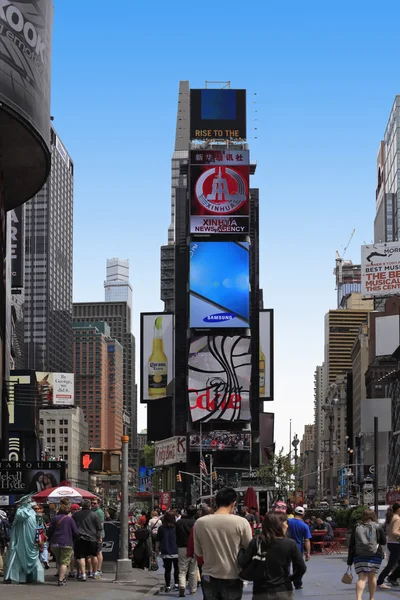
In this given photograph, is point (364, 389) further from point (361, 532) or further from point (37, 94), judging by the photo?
point (361, 532)

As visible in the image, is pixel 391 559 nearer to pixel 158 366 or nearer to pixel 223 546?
pixel 223 546

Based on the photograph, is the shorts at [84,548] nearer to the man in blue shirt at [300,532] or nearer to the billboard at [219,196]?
the man in blue shirt at [300,532]

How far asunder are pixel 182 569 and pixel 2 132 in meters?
20.6

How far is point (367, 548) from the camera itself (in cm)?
1750

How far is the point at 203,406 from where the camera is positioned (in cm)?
13725

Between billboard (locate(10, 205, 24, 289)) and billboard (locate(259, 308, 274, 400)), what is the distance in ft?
144

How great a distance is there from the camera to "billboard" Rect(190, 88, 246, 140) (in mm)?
150750

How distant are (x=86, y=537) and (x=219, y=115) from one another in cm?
13041

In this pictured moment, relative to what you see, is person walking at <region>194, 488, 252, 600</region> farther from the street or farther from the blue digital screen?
the blue digital screen

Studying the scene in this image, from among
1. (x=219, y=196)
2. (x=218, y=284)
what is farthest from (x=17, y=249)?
(x=219, y=196)

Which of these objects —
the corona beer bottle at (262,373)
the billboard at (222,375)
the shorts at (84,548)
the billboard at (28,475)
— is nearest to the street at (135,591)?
the shorts at (84,548)

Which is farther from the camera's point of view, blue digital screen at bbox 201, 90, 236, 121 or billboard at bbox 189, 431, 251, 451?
blue digital screen at bbox 201, 90, 236, 121

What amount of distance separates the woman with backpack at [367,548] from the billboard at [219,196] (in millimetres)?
117876

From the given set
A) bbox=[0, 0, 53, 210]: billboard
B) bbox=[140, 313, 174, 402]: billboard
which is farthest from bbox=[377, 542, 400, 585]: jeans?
bbox=[140, 313, 174, 402]: billboard
